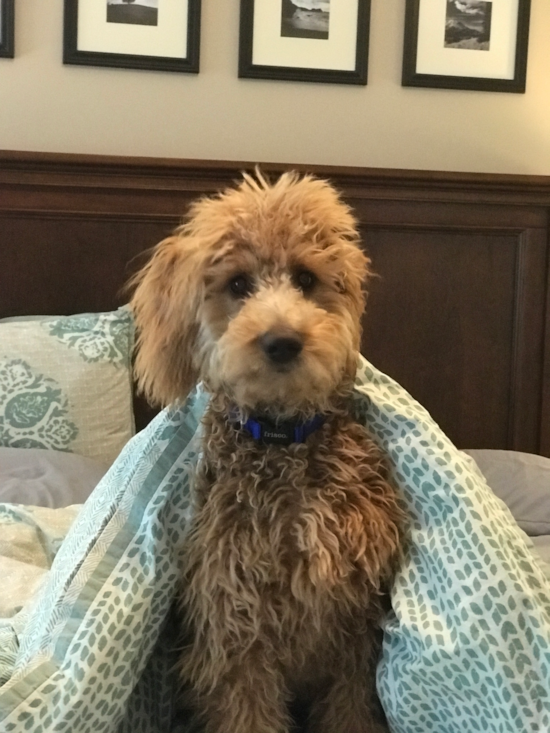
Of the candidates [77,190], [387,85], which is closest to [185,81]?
[77,190]

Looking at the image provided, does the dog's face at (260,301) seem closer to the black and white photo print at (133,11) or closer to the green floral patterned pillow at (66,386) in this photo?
the green floral patterned pillow at (66,386)

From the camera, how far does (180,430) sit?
0.96 metres

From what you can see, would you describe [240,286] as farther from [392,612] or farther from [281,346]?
[392,612]

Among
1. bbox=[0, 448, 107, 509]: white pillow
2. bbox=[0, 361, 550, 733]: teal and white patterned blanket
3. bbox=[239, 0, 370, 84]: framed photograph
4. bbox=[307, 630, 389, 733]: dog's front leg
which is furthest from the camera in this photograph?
bbox=[239, 0, 370, 84]: framed photograph

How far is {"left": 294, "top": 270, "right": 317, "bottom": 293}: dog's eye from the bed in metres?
0.80

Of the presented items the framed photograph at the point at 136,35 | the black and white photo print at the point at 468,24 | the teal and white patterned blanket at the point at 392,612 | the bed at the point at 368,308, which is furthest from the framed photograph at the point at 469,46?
the teal and white patterned blanket at the point at 392,612

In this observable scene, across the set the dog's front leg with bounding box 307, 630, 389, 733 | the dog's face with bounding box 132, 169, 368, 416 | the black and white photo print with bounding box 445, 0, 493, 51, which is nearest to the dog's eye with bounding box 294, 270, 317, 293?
the dog's face with bounding box 132, 169, 368, 416

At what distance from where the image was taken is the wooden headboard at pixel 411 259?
1.93m

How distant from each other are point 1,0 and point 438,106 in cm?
118

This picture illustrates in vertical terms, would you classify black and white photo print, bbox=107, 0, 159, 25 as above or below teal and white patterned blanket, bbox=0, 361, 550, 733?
above

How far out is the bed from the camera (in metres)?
1.72

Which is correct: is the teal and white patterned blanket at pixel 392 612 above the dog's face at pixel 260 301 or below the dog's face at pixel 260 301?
below

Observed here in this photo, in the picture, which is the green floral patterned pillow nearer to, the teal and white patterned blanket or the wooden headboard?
the wooden headboard

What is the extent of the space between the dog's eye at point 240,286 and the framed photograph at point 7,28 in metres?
1.41
